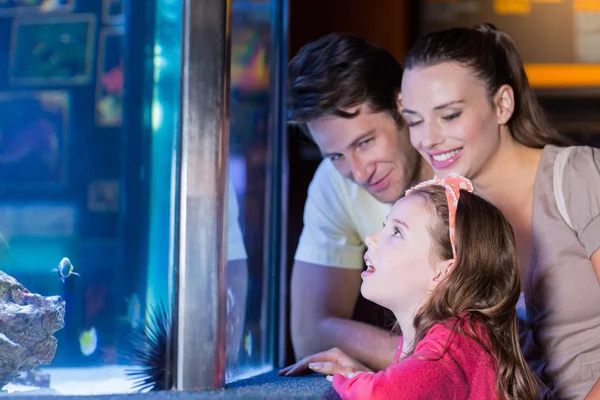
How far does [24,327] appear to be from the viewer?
0.94m

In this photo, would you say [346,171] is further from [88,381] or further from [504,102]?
[88,381]

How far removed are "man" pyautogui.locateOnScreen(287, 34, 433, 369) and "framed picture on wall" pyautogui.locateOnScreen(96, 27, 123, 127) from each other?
2.05 feet

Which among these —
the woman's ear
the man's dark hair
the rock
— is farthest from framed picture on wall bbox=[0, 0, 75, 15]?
the woman's ear

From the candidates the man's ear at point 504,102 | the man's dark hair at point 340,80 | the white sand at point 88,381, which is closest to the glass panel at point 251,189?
the man's dark hair at point 340,80

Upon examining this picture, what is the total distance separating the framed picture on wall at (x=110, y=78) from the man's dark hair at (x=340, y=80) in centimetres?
62

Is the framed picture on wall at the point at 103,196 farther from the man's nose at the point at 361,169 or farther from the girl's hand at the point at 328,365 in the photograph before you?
the man's nose at the point at 361,169

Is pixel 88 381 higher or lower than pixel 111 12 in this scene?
lower

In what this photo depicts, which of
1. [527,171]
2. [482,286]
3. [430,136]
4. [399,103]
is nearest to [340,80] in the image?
[399,103]

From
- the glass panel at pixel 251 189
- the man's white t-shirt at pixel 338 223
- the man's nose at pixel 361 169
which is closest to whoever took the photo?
the glass panel at pixel 251 189

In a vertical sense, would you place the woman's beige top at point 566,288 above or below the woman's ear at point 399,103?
below

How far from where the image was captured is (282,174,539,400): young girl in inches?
39.3

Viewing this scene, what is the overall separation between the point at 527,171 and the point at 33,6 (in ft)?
2.88

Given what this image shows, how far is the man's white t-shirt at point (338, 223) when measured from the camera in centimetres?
176

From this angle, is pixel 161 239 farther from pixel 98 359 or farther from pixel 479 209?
pixel 479 209
